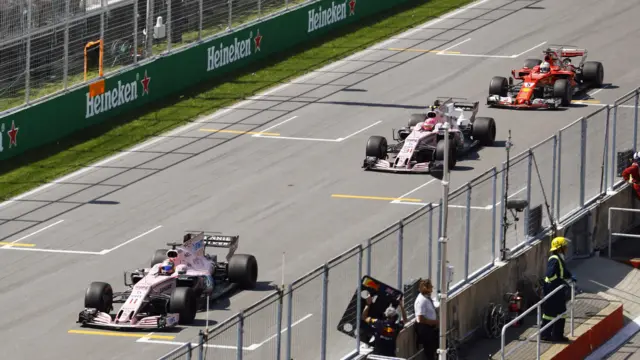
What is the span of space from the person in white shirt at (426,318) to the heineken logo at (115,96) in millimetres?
20396

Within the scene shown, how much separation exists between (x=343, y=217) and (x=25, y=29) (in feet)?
38.7

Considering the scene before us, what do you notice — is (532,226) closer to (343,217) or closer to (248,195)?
(343,217)

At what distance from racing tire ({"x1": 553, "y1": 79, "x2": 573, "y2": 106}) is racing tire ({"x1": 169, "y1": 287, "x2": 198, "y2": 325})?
701 inches

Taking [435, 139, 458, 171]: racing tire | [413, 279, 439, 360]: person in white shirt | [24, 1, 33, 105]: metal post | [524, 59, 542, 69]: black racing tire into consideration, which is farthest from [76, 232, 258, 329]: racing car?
[524, 59, 542, 69]: black racing tire

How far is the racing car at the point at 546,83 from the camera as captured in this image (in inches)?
1672

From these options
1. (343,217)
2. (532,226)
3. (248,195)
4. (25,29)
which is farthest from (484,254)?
(25,29)

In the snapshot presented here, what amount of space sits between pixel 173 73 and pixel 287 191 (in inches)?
422

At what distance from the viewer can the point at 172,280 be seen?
27.8 m

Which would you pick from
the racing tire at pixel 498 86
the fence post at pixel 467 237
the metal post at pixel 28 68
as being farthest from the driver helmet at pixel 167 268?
the racing tire at pixel 498 86

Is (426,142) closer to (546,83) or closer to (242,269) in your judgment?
(546,83)

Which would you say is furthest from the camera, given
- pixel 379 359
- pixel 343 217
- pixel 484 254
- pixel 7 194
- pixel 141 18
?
pixel 141 18

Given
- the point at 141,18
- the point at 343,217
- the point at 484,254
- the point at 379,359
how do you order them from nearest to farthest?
the point at 379,359, the point at 484,254, the point at 343,217, the point at 141,18

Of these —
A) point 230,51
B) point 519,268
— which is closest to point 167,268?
point 519,268

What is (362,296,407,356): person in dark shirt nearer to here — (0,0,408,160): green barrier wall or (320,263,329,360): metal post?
(320,263,329,360): metal post
